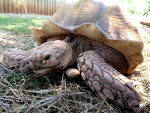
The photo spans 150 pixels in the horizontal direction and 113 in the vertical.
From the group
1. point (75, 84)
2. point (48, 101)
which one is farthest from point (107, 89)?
point (48, 101)

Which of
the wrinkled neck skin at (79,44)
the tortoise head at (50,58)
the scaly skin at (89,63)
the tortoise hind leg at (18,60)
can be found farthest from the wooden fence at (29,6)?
the tortoise head at (50,58)

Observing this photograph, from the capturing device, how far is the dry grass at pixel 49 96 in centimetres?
147

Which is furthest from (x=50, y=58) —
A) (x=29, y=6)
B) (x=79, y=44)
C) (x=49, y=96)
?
(x=29, y=6)

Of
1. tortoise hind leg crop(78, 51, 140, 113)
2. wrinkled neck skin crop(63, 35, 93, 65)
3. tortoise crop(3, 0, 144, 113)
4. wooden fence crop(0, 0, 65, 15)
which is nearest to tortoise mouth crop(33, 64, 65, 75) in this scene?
tortoise crop(3, 0, 144, 113)

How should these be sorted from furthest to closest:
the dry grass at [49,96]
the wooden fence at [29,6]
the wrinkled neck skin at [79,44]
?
the wooden fence at [29,6]
the wrinkled neck skin at [79,44]
the dry grass at [49,96]

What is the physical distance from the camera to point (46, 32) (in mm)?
2369

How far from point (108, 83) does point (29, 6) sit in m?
11.1

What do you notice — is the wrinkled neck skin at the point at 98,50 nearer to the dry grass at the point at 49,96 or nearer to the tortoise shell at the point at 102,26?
the tortoise shell at the point at 102,26

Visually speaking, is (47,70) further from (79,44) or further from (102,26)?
(102,26)

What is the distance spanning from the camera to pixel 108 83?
62.8 inches

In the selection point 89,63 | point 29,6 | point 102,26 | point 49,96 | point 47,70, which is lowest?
point 29,6

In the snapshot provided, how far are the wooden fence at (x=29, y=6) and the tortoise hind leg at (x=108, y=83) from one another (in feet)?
33.0

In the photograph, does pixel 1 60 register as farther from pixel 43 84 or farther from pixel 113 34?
pixel 113 34

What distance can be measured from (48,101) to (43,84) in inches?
13.3
